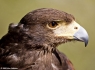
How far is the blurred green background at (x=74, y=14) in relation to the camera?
26.9 feet

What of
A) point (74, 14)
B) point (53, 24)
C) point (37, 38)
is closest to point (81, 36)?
point (53, 24)

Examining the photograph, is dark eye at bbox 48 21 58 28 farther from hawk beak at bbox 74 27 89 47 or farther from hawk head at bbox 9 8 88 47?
hawk beak at bbox 74 27 89 47

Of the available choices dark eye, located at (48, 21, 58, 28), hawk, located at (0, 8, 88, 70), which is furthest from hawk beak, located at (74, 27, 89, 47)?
dark eye, located at (48, 21, 58, 28)

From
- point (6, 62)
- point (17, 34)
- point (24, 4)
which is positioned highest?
point (17, 34)

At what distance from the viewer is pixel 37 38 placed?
431 cm

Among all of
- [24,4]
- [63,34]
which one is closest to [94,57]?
[24,4]

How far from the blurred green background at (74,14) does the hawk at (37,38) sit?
3639mm

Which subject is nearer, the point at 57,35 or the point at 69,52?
the point at 57,35

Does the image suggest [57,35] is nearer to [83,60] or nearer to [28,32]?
[28,32]

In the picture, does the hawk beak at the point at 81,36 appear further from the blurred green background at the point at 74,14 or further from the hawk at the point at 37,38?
the blurred green background at the point at 74,14

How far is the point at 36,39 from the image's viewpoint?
170 inches

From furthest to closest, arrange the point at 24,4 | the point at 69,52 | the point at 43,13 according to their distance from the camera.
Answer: the point at 24,4
the point at 69,52
the point at 43,13

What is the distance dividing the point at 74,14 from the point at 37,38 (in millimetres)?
4783

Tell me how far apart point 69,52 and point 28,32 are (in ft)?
→ 13.0
